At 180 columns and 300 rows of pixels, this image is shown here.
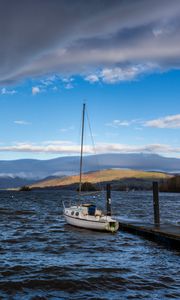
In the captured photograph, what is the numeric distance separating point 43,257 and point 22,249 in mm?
3942

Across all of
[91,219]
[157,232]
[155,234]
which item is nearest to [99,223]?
[91,219]

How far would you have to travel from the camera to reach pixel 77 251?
102 ft

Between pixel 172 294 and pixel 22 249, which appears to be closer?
pixel 172 294

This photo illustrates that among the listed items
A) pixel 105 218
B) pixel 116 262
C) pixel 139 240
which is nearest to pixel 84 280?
pixel 116 262

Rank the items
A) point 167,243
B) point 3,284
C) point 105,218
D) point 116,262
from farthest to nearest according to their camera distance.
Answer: point 105,218 < point 167,243 < point 116,262 < point 3,284

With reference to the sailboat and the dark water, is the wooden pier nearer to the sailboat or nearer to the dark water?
the dark water

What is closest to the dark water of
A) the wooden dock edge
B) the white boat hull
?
the wooden dock edge

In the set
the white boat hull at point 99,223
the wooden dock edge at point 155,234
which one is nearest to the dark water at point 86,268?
the wooden dock edge at point 155,234

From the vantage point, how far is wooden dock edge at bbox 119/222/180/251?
3186 cm

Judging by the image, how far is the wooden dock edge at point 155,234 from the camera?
31.9m

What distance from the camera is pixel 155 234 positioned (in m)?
35.6

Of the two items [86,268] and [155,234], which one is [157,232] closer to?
[155,234]

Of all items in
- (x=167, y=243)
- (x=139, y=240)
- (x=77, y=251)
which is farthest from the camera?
(x=139, y=240)

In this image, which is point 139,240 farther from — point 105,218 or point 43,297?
point 43,297
